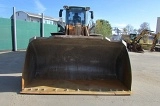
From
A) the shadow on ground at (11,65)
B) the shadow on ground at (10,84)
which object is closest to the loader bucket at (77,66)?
the shadow on ground at (10,84)

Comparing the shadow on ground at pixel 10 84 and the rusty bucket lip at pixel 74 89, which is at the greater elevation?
the rusty bucket lip at pixel 74 89

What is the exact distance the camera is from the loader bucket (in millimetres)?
4952

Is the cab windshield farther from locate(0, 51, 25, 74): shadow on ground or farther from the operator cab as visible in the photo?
locate(0, 51, 25, 74): shadow on ground

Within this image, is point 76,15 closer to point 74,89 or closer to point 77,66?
point 77,66

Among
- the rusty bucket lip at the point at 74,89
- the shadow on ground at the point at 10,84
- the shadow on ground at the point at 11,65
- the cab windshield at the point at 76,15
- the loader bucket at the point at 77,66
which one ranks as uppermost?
the cab windshield at the point at 76,15

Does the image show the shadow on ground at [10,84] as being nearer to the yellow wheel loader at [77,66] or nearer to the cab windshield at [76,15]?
the yellow wheel loader at [77,66]

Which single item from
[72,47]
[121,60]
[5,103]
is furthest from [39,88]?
[121,60]

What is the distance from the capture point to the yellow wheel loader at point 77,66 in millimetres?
4987

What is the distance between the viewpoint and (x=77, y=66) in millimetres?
5762

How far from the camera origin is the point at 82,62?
5.80 m

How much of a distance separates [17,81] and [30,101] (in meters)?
1.60

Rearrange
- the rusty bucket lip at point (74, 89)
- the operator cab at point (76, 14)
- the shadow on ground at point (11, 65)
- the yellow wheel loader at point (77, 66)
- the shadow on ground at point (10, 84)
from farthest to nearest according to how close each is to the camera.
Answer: the operator cab at point (76, 14), the shadow on ground at point (11, 65), the yellow wheel loader at point (77, 66), the shadow on ground at point (10, 84), the rusty bucket lip at point (74, 89)

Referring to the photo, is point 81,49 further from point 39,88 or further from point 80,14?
point 80,14

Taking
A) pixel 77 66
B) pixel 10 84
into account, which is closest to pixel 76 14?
pixel 77 66
